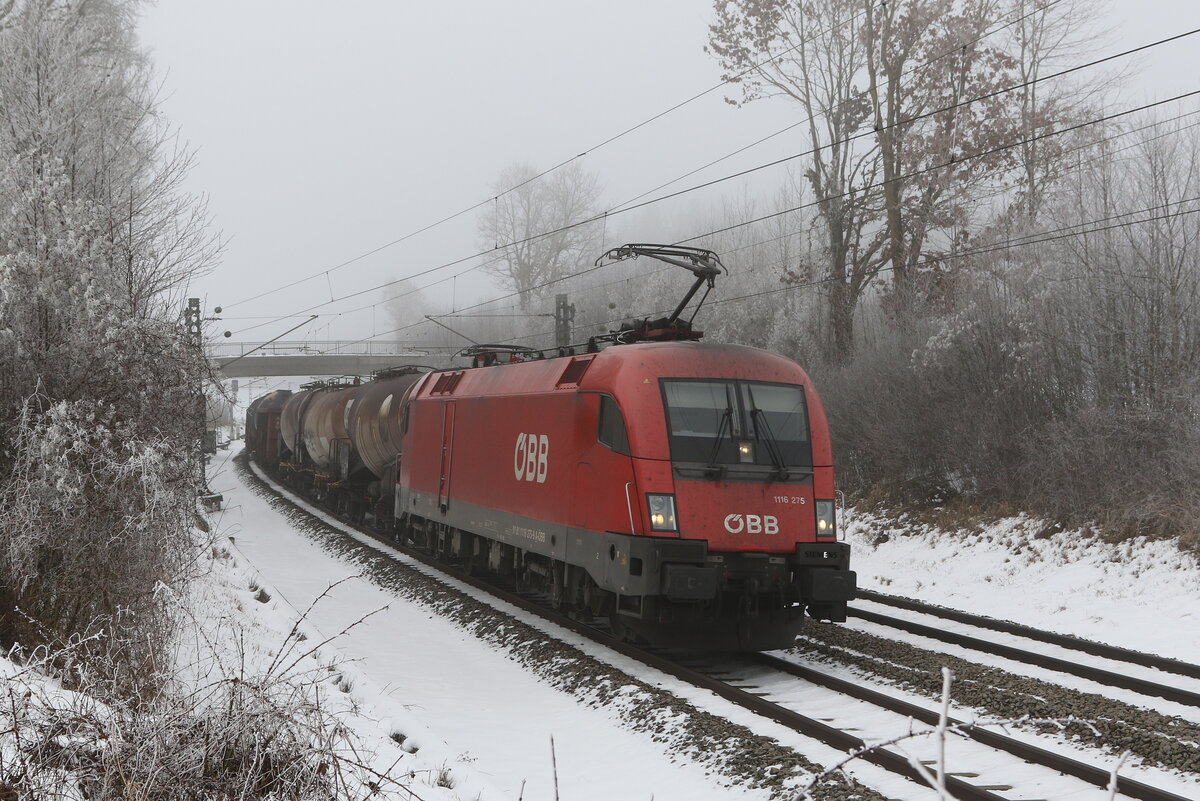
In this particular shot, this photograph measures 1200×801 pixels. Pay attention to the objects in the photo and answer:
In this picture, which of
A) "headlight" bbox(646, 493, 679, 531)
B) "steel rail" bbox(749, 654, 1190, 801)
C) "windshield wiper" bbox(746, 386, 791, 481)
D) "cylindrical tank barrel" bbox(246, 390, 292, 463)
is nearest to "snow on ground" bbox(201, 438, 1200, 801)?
"steel rail" bbox(749, 654, 1190, 801)

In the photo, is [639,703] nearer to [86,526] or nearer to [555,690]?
[555,690]

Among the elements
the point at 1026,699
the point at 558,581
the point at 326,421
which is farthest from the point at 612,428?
the point at 326,421

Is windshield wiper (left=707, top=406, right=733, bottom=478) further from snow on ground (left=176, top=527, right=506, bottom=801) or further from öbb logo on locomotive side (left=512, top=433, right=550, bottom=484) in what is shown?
snow on ground (left=176, top=527, right=506, bottom=801)

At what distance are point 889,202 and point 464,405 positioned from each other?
13.7 meters

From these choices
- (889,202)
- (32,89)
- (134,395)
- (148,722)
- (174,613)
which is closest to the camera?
(148,722)

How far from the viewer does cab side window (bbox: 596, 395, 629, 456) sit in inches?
412

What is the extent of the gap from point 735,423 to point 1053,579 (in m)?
7.08

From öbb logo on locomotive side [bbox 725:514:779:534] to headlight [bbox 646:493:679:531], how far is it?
575 mm

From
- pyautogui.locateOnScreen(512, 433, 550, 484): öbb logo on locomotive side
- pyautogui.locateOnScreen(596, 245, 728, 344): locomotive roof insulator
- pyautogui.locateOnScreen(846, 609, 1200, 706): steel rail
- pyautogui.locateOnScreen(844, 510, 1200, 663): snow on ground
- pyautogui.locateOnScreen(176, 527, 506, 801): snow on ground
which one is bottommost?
pyautogui.locateOnScreen(844, 510, 1200, 663): snow on ground

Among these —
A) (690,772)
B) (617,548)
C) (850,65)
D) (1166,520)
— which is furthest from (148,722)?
(850,65)

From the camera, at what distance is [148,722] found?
4.91 m

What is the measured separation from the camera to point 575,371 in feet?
A: 38.7

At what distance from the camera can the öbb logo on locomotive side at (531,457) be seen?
40.3 ft

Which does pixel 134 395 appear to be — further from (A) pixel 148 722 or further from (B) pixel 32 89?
(A) pixel 148 722
